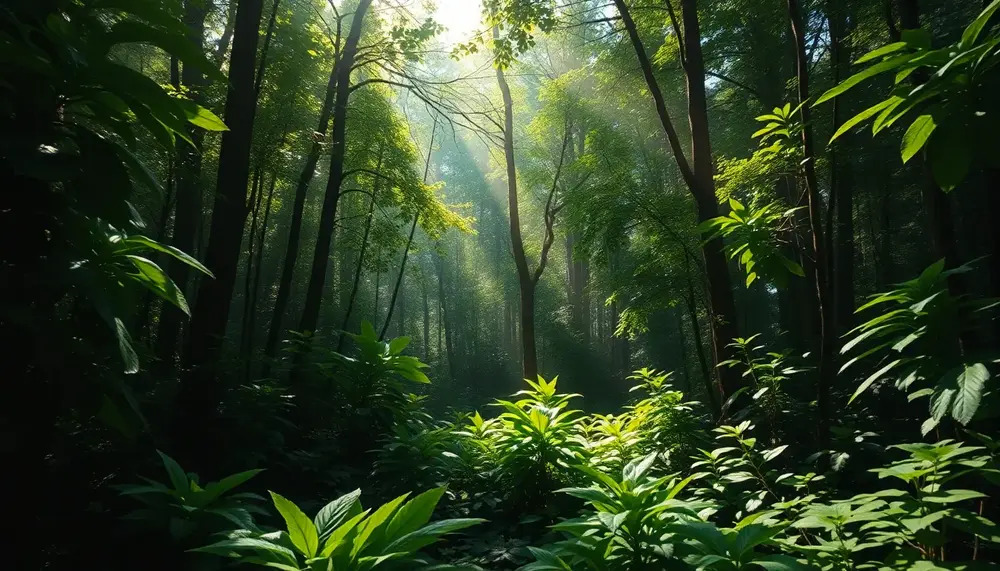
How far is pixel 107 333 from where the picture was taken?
1318 millimetres

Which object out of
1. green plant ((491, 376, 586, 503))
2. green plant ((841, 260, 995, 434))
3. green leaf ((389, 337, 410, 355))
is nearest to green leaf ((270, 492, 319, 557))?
green plant ((491, 376, 586, 503))

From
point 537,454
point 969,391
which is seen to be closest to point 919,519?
point 969,391

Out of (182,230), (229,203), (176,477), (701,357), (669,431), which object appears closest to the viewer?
(176,477)

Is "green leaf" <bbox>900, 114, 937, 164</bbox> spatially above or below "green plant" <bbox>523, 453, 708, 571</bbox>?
above

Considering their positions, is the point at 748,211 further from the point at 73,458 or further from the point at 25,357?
the point at 73,458

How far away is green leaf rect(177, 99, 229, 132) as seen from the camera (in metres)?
1.42

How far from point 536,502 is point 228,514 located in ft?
5.36

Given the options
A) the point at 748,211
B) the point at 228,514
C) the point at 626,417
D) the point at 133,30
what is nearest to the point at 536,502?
the point at 626,417

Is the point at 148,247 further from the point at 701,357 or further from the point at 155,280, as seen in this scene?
the point at 701,357

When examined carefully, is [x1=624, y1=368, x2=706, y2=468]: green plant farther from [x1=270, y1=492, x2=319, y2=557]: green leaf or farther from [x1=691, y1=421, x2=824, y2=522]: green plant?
[x1=270, y1=492, x2=319, y2=557]: green leaf

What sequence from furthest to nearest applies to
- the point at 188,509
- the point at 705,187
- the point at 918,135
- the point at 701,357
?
the point at 701,357 → the point at 705,187 → the point at 188,509 → the point at 918,135

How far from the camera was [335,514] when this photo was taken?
5.36 feet

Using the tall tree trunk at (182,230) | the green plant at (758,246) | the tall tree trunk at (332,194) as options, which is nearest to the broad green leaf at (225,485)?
the green plant at (758,246)

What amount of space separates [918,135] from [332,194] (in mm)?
6222
